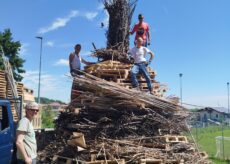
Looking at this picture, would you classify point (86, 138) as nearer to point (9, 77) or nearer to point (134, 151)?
point (134, 151)

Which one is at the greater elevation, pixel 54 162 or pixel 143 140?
pixel 143 140

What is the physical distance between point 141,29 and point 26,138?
6664 millimetres

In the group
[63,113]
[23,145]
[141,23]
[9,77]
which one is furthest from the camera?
[9,77]

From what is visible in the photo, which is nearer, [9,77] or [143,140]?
[143,140]

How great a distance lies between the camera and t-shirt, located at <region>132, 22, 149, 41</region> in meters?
11.2

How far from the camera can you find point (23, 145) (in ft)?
17.4

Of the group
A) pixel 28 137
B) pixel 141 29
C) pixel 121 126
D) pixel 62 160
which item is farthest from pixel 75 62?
pixel 28 137

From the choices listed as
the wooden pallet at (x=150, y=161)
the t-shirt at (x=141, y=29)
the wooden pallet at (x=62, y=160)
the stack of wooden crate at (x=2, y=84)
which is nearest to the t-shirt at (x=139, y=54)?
the t-shirt at (x=141, y=29)

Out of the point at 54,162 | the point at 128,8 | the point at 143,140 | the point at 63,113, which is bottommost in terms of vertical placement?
the point at 54,162

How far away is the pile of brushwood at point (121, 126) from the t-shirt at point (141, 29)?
2.65 meters

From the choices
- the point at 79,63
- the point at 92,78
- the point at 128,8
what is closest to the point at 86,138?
the point at 92,78

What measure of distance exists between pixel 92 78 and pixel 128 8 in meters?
3.57

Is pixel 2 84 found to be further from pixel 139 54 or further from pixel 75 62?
pixel 139 54

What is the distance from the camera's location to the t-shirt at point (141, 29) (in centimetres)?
1118
